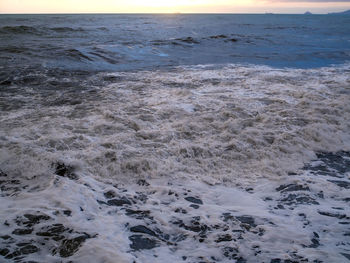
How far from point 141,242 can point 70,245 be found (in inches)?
25.6

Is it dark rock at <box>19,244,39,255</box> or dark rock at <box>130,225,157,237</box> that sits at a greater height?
dark rock at <box>19,244,39,255</box>

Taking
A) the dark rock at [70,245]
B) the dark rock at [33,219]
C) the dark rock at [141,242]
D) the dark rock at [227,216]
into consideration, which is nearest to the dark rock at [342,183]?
the dark rock at [227,216]

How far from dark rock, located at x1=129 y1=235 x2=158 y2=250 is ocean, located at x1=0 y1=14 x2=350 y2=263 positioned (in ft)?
0.06

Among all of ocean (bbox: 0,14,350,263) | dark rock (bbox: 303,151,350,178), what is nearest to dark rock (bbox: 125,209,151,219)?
ocean (bbox: 0,14,350,263)

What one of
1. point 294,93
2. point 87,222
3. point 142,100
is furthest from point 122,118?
point 294,93

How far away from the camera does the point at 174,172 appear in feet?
13.5

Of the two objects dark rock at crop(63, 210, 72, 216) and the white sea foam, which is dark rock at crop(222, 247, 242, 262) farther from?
dark rock at crop(63, 210, 72, 216)

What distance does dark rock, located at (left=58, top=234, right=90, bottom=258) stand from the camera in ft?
8.34

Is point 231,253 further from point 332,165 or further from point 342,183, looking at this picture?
point 332,165

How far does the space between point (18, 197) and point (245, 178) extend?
114 inches

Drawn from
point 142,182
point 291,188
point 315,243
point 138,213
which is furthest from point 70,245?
point 291,188

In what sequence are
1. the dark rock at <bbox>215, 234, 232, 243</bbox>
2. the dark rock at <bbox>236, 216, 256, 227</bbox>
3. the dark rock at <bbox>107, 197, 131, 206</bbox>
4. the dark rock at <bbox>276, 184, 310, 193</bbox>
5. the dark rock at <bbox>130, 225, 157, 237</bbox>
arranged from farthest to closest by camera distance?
1. the dark rock at <bbox>276, 184, 310, 193</bbox>
2. the dark rock at <bbox>107, 197, 131, 206</bbox>
3. the dark rock at <bbox>236, 216, 256, 227</bbox>
4. the dark rock at <bbox>130, 225, 157, 237</bbox>
5. the dark rock at <bbox>215, 234, 232, 243</bbox>

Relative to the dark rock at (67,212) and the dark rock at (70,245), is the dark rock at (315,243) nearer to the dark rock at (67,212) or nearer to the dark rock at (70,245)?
the dark rock at (70,245)

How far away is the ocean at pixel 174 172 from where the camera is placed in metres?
2.73
